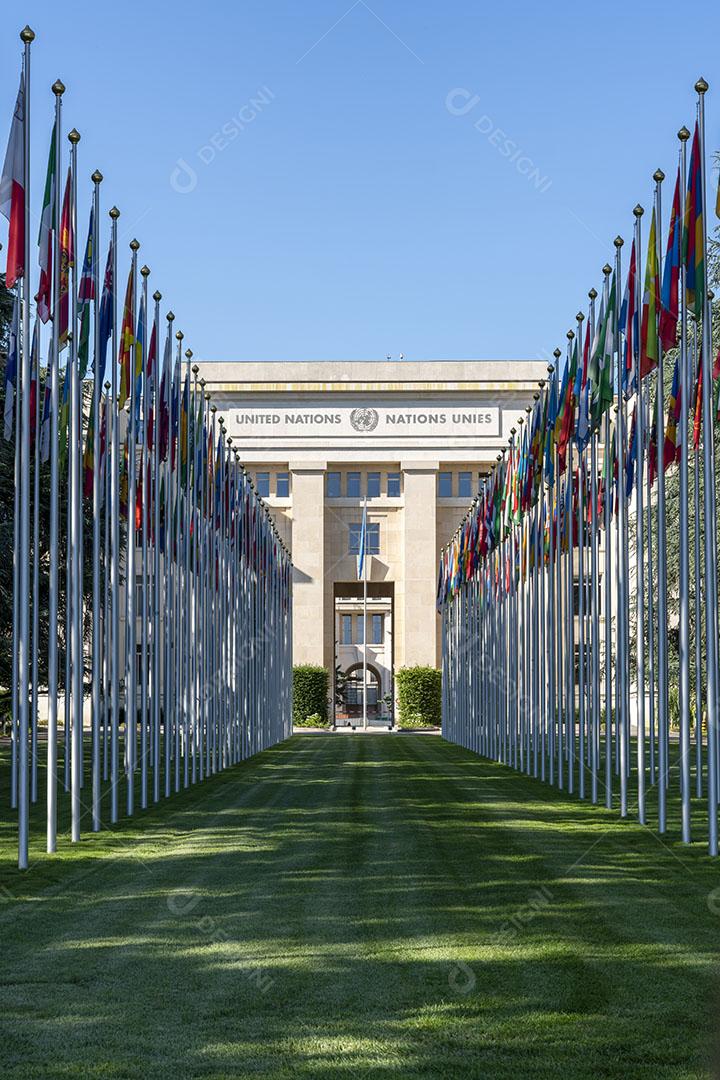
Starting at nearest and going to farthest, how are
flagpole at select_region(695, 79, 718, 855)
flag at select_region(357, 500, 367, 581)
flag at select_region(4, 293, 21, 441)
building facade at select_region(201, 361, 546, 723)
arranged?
flagpole at select_region(695, 79, 718, 855) < flag at select_region(4, 293, 21, 441) < flag at select_region(357, 500, 367, 581) < building facade at select_region(201, 361, 546, 723)

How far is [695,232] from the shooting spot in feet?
59.0

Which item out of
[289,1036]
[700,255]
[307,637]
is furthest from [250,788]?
[307,637]

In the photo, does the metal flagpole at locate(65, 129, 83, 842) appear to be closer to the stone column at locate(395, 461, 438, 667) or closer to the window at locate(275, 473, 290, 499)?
the stone column at locate(395, 461, 438, 667)

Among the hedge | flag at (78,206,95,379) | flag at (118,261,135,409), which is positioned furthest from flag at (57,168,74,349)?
the hedge

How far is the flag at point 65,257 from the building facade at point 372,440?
6529 centimetres

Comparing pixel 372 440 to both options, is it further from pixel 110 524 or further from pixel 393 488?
pixel 110 524

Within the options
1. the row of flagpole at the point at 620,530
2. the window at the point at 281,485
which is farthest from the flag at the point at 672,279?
the window at the point at 281,485

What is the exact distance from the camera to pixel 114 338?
21266 mm

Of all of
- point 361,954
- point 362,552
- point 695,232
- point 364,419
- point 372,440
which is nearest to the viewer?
point 361,954

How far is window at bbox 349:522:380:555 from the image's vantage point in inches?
3339

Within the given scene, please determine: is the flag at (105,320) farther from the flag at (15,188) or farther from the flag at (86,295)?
the flag at (15,188)

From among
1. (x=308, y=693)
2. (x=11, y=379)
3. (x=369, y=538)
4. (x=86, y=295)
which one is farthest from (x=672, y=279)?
(x=369, y=538)

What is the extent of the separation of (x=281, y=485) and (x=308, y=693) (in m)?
15.0

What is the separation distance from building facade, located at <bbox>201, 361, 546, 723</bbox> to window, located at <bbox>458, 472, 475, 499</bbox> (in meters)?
0.09
